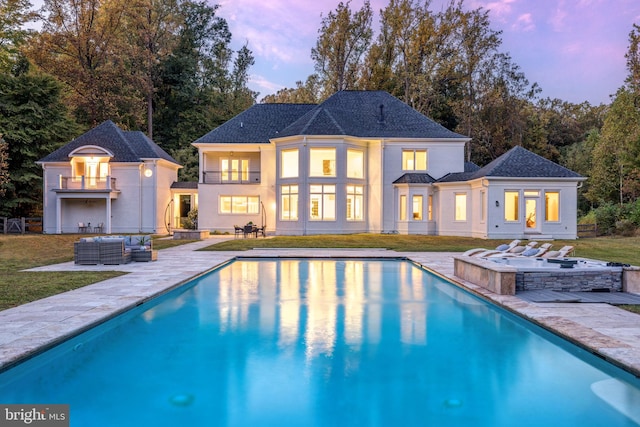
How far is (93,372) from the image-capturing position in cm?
471

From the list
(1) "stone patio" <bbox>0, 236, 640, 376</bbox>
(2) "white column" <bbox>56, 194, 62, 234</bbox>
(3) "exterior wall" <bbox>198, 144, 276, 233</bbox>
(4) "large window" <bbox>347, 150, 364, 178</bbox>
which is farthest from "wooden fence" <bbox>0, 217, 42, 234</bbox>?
(1) "stone patio" <bbox>0, 236, 640, 376</bbox>

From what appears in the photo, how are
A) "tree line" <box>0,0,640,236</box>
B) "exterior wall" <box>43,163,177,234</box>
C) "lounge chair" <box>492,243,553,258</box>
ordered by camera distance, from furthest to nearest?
"tree line" <box>0,0,640,236</box>
"exterior wall" <box>43,163,177,234</box>
"lounge chair" <box>492,243,553,258</box>

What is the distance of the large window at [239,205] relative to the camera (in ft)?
83.6

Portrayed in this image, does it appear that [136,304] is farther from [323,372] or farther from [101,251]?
[101,251]

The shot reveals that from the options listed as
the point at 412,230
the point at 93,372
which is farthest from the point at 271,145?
the point at 93,372

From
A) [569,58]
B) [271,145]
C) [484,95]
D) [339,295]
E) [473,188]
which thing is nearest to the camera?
[339,295]

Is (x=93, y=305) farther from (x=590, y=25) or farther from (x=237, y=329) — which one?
(x=590, y=25)

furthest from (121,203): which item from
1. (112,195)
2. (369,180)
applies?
(369,180)

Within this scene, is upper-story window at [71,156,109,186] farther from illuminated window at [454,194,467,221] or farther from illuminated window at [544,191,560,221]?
illuminated window at [544,191,560,221]

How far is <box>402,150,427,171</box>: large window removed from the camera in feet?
80.5

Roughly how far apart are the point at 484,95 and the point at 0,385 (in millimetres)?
38195

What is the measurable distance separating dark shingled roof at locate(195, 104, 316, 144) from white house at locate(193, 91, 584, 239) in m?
0.10

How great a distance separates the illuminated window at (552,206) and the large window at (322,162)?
1056 cm

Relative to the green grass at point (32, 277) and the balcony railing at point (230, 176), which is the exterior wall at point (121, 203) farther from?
the green grass at point (32, 277)
